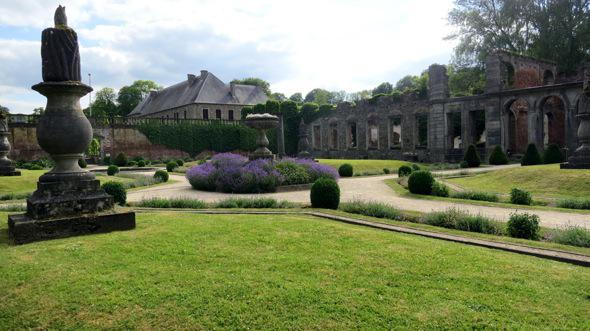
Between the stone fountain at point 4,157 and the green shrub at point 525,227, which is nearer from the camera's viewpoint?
the green shrub at point 525,227

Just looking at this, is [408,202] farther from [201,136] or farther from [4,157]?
[201,136]

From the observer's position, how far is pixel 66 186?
239 inches

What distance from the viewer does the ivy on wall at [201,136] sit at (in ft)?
132

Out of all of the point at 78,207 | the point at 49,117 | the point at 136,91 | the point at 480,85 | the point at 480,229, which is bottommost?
the point at 480,229

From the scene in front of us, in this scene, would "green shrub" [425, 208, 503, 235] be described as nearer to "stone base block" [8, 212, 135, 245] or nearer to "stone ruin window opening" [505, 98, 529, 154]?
"stone base block" [8, 212, 135, 245]

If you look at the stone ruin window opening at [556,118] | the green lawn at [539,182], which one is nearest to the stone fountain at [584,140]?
the green lawn at [539,182]

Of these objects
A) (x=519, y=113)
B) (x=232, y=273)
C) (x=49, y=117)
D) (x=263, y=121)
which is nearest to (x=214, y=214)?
(x=49, y=117)

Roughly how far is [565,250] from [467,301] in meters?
2.65

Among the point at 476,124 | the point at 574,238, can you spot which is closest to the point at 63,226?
the point at 574,238

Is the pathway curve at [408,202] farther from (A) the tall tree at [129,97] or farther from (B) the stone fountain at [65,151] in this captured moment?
(A) the tall tree at [129,97]

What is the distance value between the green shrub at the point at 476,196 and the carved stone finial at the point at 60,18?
10736 mm

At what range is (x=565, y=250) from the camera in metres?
5.50

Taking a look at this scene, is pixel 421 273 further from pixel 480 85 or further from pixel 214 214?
pixel 480 85

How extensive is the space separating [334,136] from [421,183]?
28.3 metres
